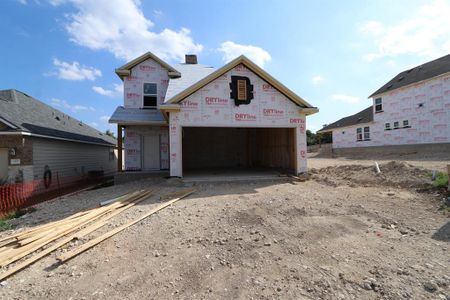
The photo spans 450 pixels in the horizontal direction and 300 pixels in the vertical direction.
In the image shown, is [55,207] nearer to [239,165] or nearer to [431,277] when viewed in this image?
[431,277]

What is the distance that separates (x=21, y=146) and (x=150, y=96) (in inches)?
262

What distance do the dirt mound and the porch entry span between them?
856 centimetres

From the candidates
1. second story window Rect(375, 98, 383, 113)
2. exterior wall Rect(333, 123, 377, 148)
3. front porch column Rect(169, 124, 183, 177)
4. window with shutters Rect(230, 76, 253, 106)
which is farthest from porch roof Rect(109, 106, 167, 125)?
exterior wall Rect(333, 123, 377, 148)

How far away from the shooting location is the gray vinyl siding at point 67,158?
12242 millimetres

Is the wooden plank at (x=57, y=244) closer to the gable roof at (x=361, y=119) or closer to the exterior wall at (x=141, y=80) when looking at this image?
the exterior wall at (x=141, y=80)

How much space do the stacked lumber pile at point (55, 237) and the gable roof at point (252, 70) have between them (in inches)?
198

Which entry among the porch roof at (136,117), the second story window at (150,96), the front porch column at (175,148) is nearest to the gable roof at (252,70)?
the front porch column at (175,148)

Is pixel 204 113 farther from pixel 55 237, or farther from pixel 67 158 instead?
pixel 67 158

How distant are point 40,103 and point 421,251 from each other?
848 inches

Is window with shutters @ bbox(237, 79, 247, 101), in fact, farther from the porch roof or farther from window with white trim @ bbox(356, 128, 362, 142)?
window with white trim @ bbox(356, 128, 362, 142)

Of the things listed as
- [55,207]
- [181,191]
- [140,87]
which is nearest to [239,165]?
[140,87]

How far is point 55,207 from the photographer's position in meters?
7.90

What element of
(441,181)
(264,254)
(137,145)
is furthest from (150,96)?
(441,181)

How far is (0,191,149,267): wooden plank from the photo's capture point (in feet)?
13.8
